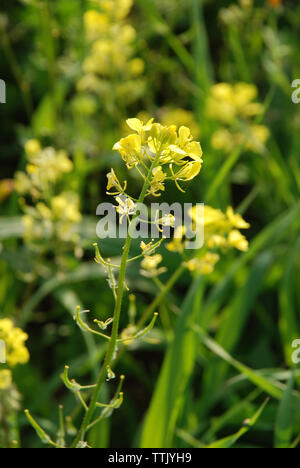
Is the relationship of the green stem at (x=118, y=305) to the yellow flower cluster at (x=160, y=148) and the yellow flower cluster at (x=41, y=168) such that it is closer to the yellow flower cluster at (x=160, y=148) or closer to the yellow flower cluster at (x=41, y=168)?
the yellow flower cluster at (x=160, y=148)

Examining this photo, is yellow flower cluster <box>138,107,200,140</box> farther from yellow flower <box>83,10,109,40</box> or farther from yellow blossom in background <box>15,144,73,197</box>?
yellow blossom in background <box>15,144,73,197</box>

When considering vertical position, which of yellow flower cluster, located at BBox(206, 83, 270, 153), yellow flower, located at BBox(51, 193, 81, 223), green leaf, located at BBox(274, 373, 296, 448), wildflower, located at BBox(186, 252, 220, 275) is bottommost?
green leaf, located at BBox(274, 373, 296, 448)

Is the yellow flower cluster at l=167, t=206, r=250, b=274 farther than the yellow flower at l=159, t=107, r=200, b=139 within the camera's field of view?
No

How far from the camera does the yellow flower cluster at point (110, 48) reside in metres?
2.23

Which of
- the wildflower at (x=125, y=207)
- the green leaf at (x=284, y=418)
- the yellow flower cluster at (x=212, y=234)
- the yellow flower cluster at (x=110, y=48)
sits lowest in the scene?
the green leaf at (x=284, y=418)

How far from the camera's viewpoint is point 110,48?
231 cm

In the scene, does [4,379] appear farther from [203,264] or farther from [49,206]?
[49,206]

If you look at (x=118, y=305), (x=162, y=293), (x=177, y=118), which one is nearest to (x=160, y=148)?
(x=118, y=305)

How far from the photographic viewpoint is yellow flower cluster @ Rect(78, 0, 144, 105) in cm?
223

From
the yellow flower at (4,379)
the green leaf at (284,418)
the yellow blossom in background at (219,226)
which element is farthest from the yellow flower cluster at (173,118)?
the yellow flower at (4,379)

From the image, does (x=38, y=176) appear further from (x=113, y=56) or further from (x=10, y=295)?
(x=113, y=56)

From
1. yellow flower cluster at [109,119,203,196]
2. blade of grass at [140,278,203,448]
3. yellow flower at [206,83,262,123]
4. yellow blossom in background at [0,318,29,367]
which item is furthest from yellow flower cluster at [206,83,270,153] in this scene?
yellow flower cluster at [109,119,203,196]
